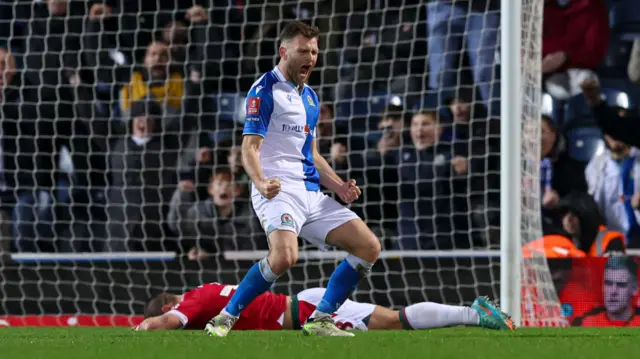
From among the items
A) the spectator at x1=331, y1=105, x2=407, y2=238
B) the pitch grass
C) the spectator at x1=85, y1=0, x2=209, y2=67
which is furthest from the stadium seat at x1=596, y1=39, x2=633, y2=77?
the pitch grass

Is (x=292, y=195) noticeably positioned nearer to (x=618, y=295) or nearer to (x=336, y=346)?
(x=336, y=346)

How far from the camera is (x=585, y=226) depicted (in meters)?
7.76

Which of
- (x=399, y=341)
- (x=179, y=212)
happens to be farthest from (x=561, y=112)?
(x=399, y=341)

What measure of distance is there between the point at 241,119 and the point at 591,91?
262 centimetres

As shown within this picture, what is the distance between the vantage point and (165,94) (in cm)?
880

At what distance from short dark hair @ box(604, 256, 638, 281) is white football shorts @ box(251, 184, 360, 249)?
215 cm

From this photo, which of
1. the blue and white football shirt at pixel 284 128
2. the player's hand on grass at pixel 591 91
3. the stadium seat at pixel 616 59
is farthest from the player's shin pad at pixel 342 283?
the stadium seat at pixel 616 59

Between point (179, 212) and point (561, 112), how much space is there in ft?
9.53

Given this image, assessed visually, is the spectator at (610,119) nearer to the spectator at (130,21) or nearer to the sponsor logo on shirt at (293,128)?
the spectator at (130,21)

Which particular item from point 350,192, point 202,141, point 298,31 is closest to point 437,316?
point 350,192

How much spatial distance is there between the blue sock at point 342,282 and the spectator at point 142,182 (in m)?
3.43

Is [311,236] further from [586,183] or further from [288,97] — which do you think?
[586,183]

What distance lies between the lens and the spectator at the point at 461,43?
8.28m

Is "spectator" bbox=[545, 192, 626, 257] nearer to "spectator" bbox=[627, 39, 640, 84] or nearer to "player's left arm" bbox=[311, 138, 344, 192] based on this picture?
"spectator" bbox=[627, 39, 640, 84]
